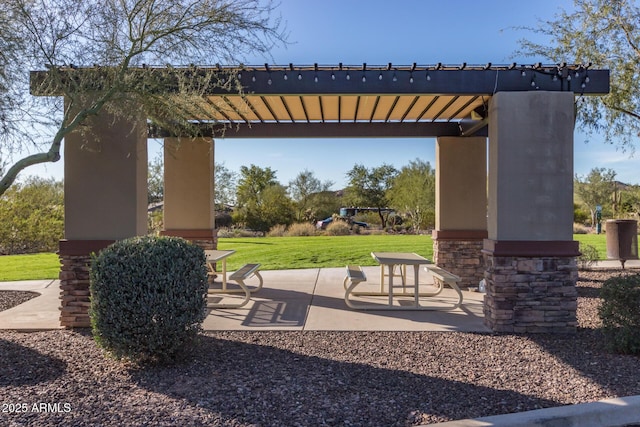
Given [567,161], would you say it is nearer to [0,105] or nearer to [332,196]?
[0,105]

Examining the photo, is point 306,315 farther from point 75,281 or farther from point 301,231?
point 301,231

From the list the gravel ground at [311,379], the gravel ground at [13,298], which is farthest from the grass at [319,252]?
the gravel ground at [311,379]

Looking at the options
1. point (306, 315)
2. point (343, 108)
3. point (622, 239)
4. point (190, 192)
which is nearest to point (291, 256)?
point (190, 192)

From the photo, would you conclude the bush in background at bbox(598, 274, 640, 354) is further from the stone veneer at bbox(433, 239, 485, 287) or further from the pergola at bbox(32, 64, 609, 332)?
the stone veneer at bbox(433, 239, 485, 287)

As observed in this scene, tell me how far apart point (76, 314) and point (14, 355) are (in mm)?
1397

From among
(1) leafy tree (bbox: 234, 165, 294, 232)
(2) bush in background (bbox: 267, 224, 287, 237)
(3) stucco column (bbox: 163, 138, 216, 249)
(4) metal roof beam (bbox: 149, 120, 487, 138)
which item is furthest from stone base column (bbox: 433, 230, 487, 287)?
(1) leafy tree (bbox: 234, 165, 294, 232)

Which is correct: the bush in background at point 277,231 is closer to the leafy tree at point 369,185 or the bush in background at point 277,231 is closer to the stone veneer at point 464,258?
the leafy tree at point 369,185

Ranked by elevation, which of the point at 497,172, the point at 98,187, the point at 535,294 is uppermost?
the point at 497,172

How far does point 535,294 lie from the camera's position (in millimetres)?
6684

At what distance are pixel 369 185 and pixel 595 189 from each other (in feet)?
54.1

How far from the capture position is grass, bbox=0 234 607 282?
13973mm

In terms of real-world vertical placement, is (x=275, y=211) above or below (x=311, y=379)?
above

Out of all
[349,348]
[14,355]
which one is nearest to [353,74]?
[349,348]

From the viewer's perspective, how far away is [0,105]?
5.91m
